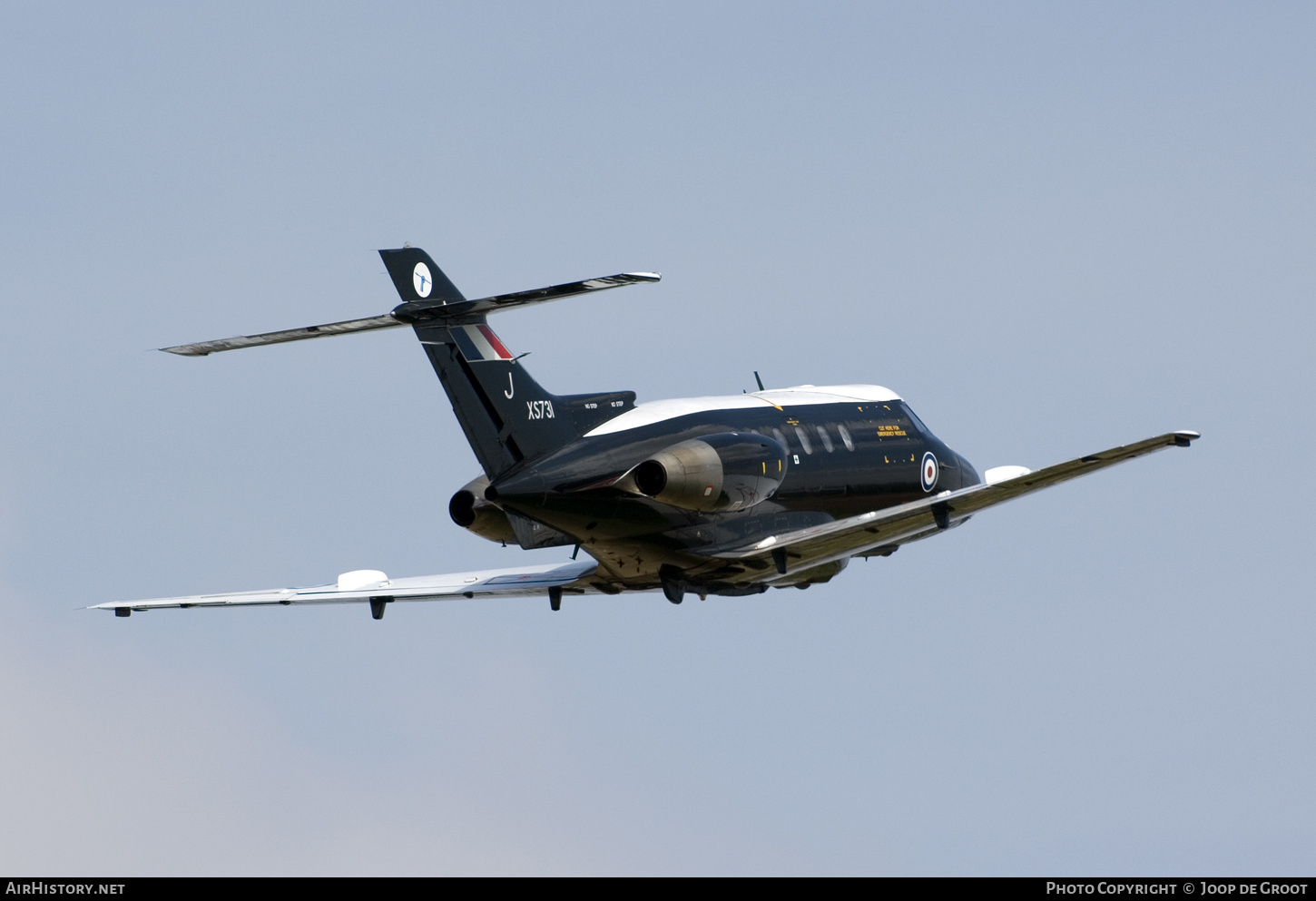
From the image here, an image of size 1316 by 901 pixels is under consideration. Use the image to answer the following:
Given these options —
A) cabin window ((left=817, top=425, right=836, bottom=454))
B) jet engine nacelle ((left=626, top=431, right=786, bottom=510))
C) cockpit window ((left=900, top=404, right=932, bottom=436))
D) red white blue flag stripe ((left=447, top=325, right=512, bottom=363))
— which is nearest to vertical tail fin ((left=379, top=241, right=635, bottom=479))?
red white blue flag stripe ((left=447, top=325, right=512, bottom=363))

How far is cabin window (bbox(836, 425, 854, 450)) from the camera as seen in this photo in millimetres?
41281

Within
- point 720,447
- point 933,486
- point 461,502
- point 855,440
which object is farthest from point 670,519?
point 933,486

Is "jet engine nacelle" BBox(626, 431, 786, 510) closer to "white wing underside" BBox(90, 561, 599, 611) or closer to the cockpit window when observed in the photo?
"white wing underside" BBox(90, 561, 599, 611)

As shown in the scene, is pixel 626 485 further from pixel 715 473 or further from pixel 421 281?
pixel 421 281

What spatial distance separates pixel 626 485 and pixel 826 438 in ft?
21.1

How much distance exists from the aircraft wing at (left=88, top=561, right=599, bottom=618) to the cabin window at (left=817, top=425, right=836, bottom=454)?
5.22m

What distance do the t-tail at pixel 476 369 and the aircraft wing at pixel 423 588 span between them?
3.89 metres

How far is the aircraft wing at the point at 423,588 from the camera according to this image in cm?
3943

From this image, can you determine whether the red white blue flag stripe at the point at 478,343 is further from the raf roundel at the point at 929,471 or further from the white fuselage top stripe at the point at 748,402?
the raf roundel at the point at 929,471

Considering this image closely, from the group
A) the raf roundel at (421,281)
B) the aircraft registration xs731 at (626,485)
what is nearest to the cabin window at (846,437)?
the aircraft registration xs731 at (626,485)

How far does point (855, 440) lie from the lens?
41656 millimetres

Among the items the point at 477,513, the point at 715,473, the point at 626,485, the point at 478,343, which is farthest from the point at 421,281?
the point at 715,473

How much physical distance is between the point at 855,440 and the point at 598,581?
645 cm
